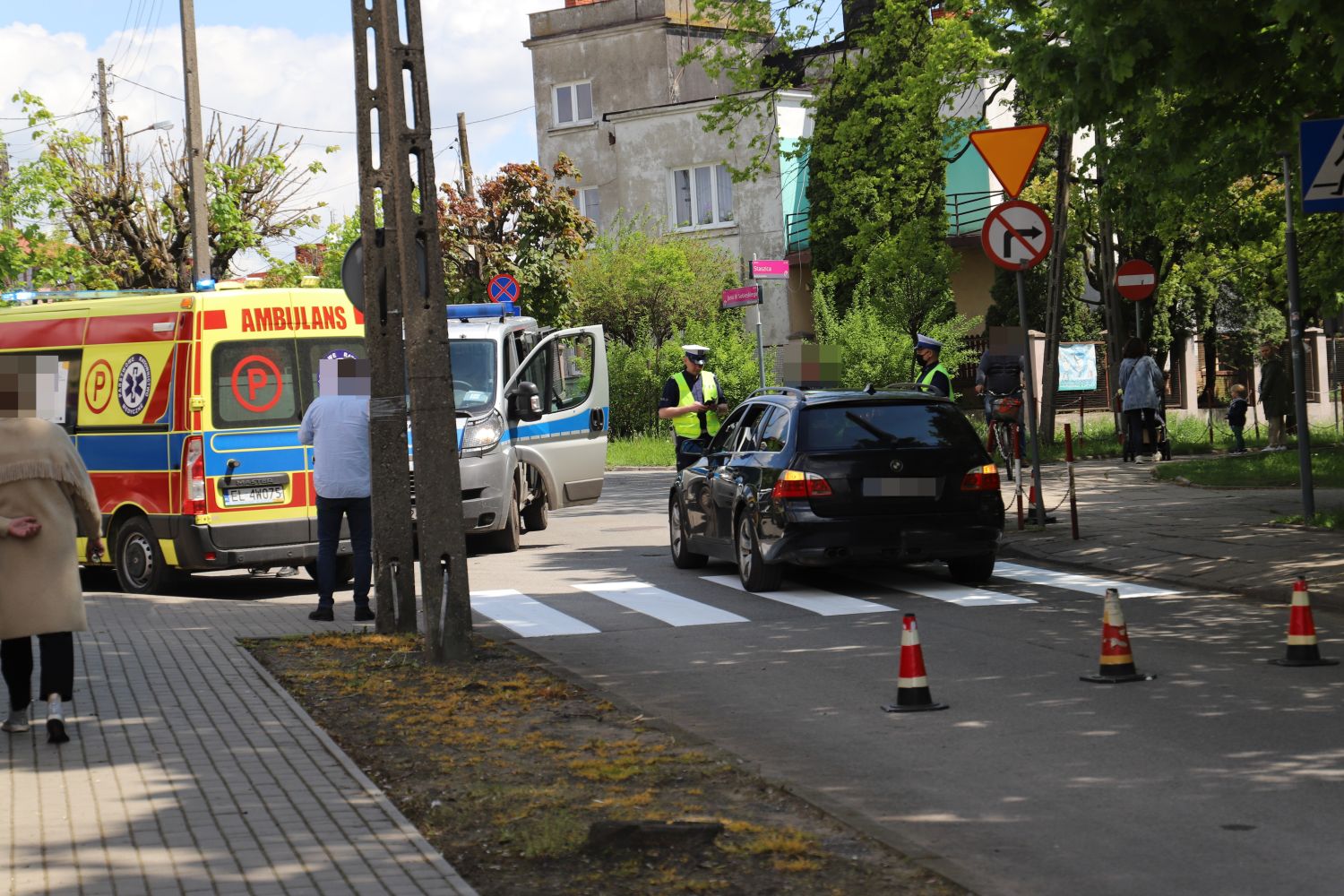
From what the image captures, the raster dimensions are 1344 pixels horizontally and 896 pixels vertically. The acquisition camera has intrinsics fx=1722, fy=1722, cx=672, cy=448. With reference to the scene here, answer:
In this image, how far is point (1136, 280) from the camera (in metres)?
24.4

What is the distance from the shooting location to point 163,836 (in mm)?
5961

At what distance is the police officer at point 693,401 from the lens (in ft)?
57.0

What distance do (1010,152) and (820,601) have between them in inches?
195

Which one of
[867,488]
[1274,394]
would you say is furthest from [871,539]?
[1274,394]

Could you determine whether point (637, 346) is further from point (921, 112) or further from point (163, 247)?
point (921, 112)

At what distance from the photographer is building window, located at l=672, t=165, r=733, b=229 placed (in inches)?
1913

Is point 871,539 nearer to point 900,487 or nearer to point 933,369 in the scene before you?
point 900,487

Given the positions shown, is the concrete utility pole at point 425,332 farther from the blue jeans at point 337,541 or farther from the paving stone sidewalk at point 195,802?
the blue jeans at point 337,541

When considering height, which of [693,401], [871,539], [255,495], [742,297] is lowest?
[871,539]

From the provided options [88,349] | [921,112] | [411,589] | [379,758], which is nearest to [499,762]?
[379,758]

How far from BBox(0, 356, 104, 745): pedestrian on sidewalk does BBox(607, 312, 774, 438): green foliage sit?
31.0 metres

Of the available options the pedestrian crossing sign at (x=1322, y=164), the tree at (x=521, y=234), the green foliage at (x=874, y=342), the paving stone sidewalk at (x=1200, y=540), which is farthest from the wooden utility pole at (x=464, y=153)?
the pedestrian crossing sign at (x=1322, y=164)

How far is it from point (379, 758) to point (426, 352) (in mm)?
3167

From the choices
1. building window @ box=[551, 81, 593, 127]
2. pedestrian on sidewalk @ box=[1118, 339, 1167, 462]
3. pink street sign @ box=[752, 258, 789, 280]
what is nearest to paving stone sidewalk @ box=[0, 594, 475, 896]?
pink street sign @ box=[752, 258, 789, 280]
